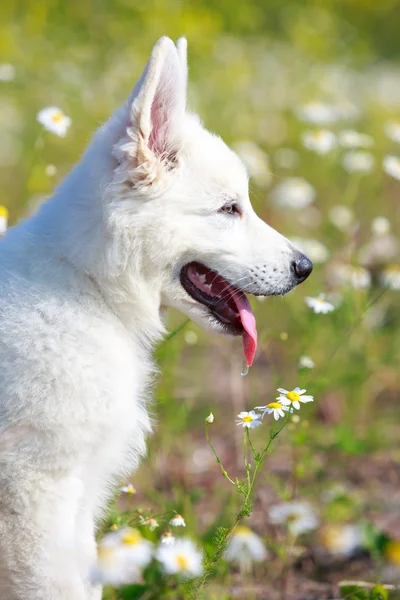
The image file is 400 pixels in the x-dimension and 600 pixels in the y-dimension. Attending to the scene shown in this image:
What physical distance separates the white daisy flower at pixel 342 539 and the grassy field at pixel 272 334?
0.01 m

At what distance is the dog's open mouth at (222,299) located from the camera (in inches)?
106

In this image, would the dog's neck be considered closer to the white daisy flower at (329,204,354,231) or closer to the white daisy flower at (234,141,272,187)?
the white daisy flower at (234,141,272,187)

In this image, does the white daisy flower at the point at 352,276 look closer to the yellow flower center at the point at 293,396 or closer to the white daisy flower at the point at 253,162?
the white daisy flower at the point at 253,162

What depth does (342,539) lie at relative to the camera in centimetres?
315

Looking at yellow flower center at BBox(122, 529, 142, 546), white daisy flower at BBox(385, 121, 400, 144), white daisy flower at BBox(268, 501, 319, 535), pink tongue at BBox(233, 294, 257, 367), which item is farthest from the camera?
white daisy flower at BBox(385, 121, 400, 144)

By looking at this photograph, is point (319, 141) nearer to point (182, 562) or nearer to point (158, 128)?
point (158, 128)

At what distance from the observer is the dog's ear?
227 centimetres

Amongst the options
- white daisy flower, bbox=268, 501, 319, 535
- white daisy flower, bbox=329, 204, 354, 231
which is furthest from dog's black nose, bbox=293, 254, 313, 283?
white daisy flower, bbox=329, 204, 354, 231

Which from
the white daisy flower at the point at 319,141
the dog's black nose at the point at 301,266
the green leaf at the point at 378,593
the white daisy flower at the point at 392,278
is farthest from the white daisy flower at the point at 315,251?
the green leaf at the point at 378,593

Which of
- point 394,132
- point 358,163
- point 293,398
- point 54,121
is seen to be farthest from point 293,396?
point 358,163

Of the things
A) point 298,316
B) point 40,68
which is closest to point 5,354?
point 298,316

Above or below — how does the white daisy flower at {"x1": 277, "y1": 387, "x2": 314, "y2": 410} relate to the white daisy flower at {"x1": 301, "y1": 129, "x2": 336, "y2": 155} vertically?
below

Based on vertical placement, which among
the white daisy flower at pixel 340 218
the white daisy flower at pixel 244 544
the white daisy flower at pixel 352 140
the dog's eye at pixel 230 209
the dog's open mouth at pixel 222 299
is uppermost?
the white daisy flower at pixel 352 140

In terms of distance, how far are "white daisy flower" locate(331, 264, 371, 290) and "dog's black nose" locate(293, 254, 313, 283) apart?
821mm
